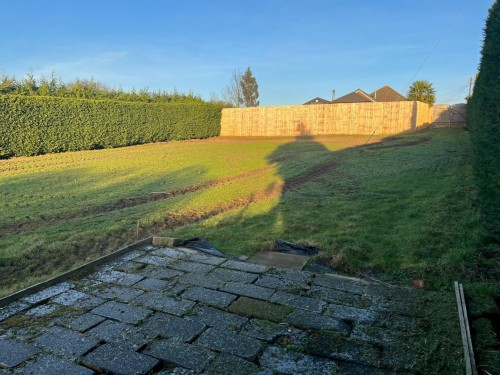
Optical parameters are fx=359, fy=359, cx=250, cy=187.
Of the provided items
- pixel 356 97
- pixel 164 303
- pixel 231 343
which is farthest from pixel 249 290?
pixel 356 97

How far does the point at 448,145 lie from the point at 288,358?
1424cm

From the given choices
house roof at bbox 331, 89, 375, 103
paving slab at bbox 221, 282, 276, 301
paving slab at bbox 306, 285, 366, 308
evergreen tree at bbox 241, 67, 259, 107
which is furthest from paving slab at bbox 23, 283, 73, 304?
evergreen tree at bbox 241, 67, 259, 107

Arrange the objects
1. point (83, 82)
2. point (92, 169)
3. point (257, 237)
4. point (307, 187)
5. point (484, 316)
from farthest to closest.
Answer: point (83, 82)
point (92, 169)
point (307, 187)
point (257, 237)
point (484, 316)

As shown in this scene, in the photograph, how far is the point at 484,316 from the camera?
2562mm

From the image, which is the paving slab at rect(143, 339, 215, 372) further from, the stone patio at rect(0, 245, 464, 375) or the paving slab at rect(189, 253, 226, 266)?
the paving slab at rect(189, 253, 226, 266)

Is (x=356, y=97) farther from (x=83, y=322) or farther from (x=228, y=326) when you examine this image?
(x=83, y=322)

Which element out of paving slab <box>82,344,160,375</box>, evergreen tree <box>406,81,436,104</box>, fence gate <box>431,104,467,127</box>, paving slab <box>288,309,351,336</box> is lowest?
paving slab <box>82,344,160,375</box>

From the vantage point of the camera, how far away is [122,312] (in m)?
2.66

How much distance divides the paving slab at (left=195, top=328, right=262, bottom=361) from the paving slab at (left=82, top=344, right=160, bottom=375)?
339mm

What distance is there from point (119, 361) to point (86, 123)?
58.6ft

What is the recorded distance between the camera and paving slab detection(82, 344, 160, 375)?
199 cm

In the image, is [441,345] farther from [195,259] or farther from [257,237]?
[257,237]

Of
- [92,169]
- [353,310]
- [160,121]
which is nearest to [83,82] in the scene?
[160,121]

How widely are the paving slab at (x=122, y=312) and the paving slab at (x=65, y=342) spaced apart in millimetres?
283
